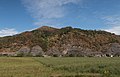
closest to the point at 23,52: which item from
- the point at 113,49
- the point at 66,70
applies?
the point at 113,49

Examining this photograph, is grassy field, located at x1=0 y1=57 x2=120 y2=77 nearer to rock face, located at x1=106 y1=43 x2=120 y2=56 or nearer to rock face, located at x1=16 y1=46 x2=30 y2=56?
rock face, located at x1=16 y1=46 x2=30 y2=56

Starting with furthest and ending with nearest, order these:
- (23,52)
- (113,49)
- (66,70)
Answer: (113,49) → (23,52) → (66,70)

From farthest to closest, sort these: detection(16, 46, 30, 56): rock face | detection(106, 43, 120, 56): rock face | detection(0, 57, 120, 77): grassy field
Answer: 1. detection(106, 43, 120, 56): rock face
2. detection(16, 46, 30, 56): rock face
3. detection(0, 57, 120, 77): grassy field

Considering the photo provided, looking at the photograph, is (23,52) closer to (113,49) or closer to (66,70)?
(113,49)

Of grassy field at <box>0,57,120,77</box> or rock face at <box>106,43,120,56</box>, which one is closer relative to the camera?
grassy field at <box>0,57,120,77</box>

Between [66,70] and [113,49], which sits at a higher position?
[113,49]

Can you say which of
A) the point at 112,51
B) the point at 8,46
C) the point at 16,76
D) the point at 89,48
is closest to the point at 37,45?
the point at 8,46

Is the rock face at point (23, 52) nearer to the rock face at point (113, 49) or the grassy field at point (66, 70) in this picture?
the rock face at point (113, 49)

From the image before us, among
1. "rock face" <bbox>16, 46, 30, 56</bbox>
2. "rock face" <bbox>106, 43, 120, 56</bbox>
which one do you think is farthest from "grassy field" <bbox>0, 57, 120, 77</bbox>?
"rock face" <bbox>106, 43, 120, 56</bbox>

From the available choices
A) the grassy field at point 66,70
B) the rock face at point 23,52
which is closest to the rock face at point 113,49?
the rock face at point 23,52

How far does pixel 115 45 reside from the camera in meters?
194

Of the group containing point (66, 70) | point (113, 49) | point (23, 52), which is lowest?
point (66, 70)

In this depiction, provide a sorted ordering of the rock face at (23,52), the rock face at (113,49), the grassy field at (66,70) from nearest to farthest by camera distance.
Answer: the grassy field at (66,70), the rock face at (23,52), the rock face at (113,49)

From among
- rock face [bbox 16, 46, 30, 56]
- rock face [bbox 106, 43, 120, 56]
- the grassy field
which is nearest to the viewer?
the grassy field
